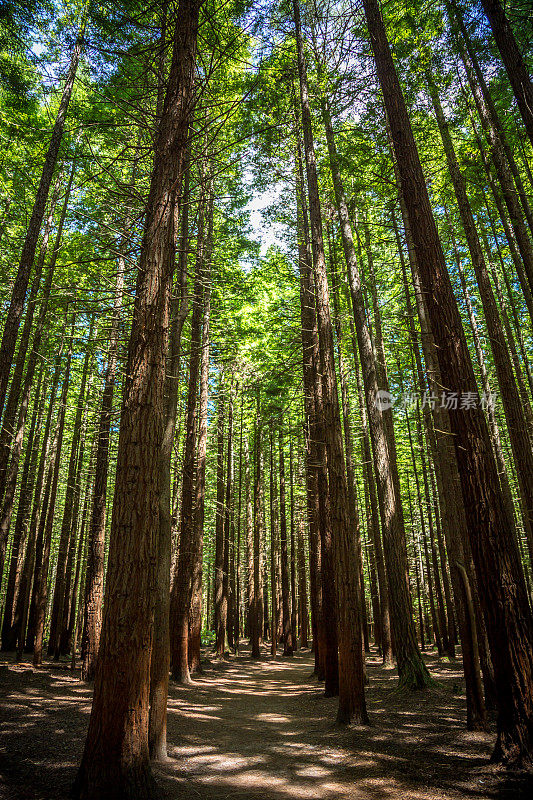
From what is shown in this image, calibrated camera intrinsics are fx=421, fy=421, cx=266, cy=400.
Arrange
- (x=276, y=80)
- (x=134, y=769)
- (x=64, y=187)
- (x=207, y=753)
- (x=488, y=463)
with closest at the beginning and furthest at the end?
(x=134, y=769) → (x=488, y=463) → (x=207, y=753) → (x=276, y=80) → (x=64, y=187)

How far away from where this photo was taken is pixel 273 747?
5.84 meters

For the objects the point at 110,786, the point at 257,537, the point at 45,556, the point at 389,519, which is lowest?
the point at 110,786

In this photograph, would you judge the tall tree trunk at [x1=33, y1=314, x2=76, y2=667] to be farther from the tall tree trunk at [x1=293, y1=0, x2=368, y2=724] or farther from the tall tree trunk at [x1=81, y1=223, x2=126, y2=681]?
the tall tree trunk at [x1=293, y1=0, x2=368, y2=724]

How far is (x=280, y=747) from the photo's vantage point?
581 cm

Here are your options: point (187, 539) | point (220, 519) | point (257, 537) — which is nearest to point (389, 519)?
point (187, 539)

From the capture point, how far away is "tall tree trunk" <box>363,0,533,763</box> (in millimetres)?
4320

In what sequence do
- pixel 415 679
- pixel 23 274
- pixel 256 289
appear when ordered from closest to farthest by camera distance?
pixel 23 274
pixel 415 679
pixel 256 289

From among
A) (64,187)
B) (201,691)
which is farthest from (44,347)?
(201,691)

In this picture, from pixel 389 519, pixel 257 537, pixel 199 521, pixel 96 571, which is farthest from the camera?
pixel 257 537

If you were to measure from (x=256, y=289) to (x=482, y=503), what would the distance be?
12.9 m

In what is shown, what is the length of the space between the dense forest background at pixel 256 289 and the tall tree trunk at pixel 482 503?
25mm

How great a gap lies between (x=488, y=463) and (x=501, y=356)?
459cm

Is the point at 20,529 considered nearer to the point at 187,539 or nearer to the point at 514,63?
the point at 187,539

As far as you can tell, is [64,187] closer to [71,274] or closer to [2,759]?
[71,274]
